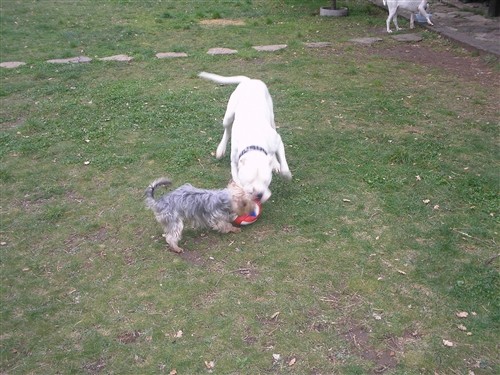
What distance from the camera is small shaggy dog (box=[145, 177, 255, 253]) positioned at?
425cm

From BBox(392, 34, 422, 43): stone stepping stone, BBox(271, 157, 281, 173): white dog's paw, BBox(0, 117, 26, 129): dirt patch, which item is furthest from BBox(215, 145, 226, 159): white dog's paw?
BBox(392, 34, 422, 43): stone stepping stone

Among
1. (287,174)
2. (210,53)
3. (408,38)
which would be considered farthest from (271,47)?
(287,174)

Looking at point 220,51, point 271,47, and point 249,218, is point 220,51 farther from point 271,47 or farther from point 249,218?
point 249,218

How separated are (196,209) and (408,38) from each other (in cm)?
818

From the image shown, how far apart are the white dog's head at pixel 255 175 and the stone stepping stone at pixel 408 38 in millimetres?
7517

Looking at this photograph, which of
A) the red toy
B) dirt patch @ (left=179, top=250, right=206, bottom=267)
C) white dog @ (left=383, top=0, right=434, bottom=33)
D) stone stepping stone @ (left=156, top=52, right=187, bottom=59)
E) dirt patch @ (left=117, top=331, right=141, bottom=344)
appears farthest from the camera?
white dog @ (left=383, top=0, right=434, bottom=33)

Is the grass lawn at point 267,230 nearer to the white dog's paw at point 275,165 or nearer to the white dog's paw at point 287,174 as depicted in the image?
the white dog's paw at point 287,174

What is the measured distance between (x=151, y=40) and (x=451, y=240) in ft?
28.2

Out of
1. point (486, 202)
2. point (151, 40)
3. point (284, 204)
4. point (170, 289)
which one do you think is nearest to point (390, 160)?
point (486, 202)

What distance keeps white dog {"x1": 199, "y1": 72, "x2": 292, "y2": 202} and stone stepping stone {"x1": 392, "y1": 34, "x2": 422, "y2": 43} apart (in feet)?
20.4

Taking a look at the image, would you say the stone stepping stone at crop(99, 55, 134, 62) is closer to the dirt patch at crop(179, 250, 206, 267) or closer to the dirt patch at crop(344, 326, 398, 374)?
the dirt patch at crop(179, 250, 206, 267)

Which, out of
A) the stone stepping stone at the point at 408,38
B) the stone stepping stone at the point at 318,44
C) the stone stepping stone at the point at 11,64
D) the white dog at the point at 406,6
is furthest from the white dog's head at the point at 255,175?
the white dog at the point at 406,6

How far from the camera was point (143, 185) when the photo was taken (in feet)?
17.5

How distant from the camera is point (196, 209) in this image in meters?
4.30
